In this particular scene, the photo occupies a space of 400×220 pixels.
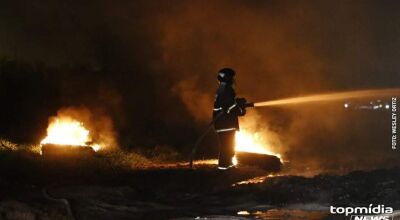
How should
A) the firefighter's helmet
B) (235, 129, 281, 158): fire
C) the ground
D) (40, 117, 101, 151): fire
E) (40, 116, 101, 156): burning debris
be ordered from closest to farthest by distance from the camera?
1. the ground
2. the firefighter's helmet
3. (235, 129, 281, 158): fire
4. (40, 116, 101, 156): burning debris
5. (40, 117, 101, 151): fire

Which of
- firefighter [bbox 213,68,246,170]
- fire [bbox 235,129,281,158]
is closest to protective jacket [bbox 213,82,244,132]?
firefighter [bbox 213,68,246,170]

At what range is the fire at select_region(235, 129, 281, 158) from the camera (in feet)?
50.2

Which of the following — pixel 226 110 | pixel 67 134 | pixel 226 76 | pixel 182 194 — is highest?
pixel 67 134

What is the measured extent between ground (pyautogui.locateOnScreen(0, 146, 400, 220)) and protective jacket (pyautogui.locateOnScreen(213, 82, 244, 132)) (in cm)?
116

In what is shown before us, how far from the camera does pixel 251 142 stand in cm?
1641

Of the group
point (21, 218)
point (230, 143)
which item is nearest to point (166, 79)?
point (230, 143)

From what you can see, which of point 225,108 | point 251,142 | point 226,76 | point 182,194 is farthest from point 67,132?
point 182,194

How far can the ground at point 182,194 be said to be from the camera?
7215 millimetres

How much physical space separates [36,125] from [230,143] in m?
13.4

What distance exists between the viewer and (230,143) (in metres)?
10.4

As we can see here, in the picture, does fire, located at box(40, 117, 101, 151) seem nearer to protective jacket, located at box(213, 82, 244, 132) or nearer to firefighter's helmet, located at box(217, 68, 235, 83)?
protective jacket, located at box(213, 82, 244, 132)

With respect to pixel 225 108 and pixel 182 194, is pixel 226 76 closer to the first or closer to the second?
pixel 225 108

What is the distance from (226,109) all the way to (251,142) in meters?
6.57

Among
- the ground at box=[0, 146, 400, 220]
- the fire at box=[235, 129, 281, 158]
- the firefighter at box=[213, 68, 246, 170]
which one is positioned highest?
the fire at box=[235, 129, 281, 158]
